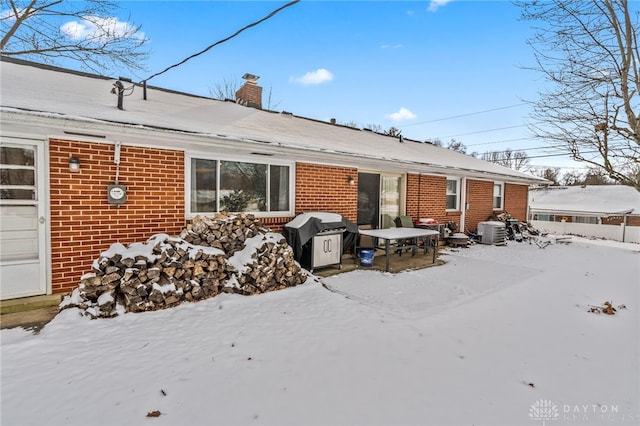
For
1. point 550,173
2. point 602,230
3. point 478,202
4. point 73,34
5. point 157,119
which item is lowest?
point 602,230

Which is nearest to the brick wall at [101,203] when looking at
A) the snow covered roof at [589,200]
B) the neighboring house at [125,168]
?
the neighboring house at [125,168]

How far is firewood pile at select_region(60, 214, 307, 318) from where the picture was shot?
396 centimetres

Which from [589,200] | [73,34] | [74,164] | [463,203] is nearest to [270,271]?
[74,164]

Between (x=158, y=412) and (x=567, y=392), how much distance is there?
10.8ft

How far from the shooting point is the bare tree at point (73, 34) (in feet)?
27.1

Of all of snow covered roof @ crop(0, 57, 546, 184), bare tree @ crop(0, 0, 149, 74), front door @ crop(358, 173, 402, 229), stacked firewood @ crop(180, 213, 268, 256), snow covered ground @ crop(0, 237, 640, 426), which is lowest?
snow covered ground @ crop(0, 237, 640, 426)

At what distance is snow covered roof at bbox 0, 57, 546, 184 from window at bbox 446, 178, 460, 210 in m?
2.16

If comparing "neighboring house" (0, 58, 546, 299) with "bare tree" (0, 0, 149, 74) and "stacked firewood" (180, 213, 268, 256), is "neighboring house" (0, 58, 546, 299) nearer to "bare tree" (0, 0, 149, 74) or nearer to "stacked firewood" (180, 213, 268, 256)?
"stacked firewood" (180, 213, 268, 256)

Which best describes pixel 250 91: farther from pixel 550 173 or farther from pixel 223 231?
pixel 550 173

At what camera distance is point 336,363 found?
9.55 ft

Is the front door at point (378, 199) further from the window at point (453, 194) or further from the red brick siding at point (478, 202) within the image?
the red brick siding at point (478, 202)

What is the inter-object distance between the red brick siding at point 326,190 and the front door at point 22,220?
431cm

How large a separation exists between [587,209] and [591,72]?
2184 cm

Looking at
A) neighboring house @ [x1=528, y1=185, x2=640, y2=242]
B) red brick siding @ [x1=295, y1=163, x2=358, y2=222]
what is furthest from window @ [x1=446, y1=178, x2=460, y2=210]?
neighboring house @ [x1=528, y1=185, x2=640, y2=242]
